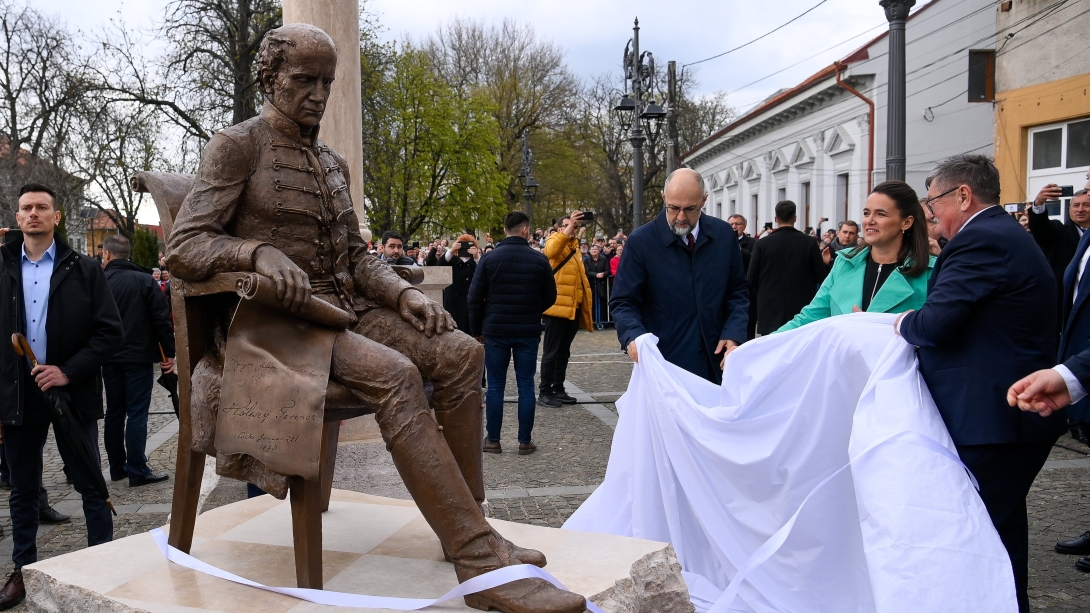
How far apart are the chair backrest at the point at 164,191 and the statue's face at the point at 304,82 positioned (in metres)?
0.63

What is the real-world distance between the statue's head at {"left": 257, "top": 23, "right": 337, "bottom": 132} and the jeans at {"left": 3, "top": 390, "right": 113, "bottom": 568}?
2.57 meters

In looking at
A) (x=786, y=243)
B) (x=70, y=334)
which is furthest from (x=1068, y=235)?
(x=70, y=334)

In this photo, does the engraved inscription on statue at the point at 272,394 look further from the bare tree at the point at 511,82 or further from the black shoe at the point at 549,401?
the bare tree at the point at 511,82

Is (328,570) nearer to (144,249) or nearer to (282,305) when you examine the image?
(282,305)

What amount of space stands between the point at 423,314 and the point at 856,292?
259cm

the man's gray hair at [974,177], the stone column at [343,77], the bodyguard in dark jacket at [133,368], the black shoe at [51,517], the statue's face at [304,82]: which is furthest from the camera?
the bodyguard in dark jacket at [133,368]

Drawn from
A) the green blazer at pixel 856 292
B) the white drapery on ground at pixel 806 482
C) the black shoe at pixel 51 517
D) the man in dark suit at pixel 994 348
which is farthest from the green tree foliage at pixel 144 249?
the man in dark suit at pixel 994 348

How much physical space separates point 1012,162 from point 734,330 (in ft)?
61.4

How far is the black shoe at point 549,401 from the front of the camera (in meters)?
10.3

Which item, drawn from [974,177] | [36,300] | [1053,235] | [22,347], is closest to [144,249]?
[36,300]

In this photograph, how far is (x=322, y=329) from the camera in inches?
125

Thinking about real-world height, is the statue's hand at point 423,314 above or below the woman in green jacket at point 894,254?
below

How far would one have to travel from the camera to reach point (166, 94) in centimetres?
2308

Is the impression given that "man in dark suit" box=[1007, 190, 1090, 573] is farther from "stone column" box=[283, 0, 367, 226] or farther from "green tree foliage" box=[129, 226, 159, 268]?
"green tree foliage" box=[129, 226, 159, 268]
